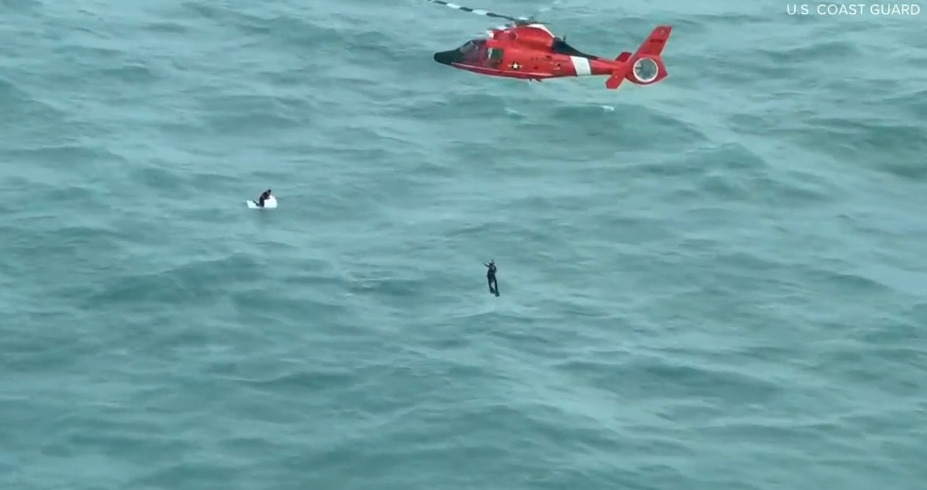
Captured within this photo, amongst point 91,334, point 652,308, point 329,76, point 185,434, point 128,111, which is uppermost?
point 329,76

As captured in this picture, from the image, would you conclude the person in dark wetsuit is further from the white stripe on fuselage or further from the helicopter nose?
the white stripe on fuselage

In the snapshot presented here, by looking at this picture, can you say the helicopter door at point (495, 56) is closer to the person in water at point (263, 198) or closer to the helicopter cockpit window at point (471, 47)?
the helicopter cockpit window at point (471, 47)

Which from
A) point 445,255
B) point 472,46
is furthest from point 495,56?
point 445,255

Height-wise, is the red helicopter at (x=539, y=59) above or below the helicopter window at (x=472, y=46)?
below

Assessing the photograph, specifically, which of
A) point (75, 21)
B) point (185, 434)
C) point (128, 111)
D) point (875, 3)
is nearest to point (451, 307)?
point (185, 434)

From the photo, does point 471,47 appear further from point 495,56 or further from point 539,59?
point 539,59

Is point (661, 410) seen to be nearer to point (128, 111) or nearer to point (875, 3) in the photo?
point (128, 111)

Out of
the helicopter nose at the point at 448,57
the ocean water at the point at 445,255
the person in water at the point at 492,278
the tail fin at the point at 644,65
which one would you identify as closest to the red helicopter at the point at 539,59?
the tail fin at the point at 644,65
